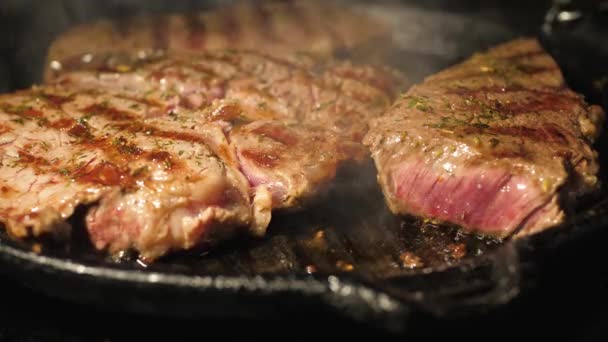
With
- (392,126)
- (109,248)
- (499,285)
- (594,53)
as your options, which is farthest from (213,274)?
(594,53)

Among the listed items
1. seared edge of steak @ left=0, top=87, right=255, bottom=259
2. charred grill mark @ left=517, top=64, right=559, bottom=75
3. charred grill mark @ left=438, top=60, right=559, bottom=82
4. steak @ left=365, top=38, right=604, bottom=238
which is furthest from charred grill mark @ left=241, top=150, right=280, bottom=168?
charred grill mark @ left=517, top=64, right=559, bottom=75

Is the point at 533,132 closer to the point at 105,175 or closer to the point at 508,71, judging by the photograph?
the point at 508,71

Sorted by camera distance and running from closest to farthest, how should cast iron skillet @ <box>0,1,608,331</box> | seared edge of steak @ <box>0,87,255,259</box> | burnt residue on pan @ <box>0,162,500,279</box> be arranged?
cast iron skillet @ <box>0,1,608,331</box> < seared edge of steak @ <box>0,87,255,259</box> < burnt residue on pan @ <box>0,162,500,279</box>

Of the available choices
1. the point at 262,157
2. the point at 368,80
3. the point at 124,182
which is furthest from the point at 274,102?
the point at 124,182

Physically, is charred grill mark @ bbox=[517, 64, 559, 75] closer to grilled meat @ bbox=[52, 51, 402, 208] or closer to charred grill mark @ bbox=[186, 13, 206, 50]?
grilled meat @ bbox=[52, 51, 402, 208]

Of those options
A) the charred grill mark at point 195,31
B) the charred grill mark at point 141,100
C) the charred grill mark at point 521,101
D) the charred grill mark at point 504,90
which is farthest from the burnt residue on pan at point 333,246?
the charred grill mark at point 195,31

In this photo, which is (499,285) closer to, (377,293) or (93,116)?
(377,293)
